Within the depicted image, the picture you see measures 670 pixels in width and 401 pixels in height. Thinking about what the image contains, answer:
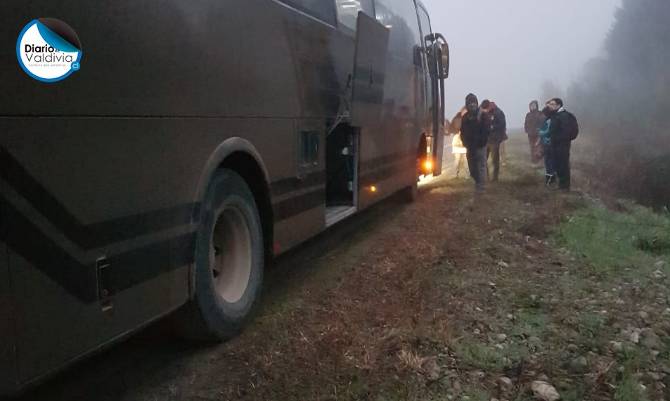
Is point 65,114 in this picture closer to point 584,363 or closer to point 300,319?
point 300,319

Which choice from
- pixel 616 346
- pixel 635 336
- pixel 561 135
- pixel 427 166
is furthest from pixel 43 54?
pixel 561 135

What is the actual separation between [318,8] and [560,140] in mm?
7216

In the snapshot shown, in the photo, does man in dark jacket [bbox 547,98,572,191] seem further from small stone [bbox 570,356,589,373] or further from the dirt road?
small stone [bbox 570,356,589,373]

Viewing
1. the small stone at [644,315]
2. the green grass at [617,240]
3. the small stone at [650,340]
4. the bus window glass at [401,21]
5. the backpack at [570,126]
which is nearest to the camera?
the small stone at [650,340]

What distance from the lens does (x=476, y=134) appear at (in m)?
10.5

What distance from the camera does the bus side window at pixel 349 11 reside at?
5832 millimetres

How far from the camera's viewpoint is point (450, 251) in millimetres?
6195

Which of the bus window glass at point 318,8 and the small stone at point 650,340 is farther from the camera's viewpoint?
the bus window glass at point 318,8

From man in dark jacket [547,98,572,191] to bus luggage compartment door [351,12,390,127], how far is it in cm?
532

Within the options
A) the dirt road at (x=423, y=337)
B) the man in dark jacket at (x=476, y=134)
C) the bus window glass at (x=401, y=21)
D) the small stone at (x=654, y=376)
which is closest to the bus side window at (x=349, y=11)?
the bus window glass at (x=401, y=21)

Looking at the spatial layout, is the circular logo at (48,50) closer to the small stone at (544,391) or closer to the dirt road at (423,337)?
the dirt road at (423,337)

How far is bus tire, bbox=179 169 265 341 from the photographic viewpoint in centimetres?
346

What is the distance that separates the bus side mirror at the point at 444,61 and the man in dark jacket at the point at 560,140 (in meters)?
2.10

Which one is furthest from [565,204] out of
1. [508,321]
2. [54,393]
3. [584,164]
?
[584,164]
